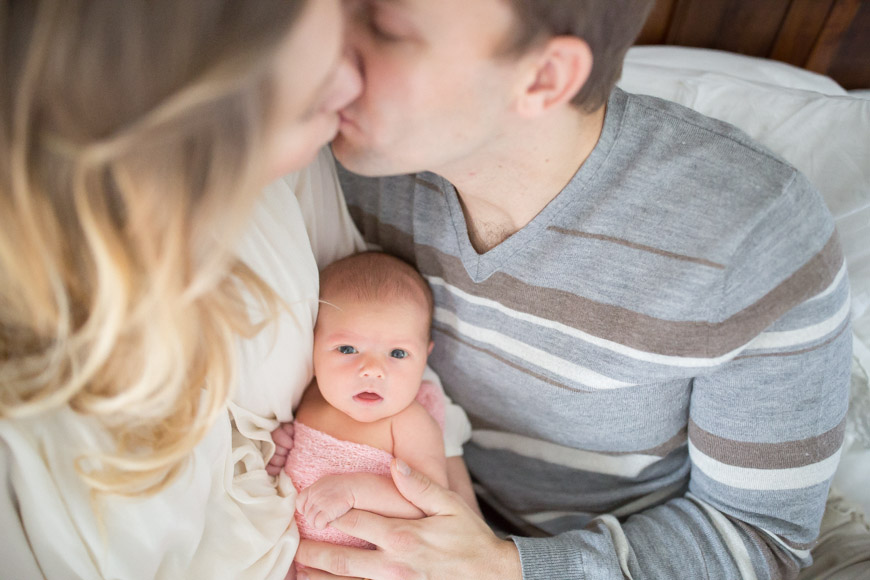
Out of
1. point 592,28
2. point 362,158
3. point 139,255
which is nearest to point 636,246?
point 592,28

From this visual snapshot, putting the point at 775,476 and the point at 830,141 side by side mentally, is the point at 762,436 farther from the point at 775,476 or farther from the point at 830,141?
the point at 830,141

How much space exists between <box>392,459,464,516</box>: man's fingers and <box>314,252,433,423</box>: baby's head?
12cm

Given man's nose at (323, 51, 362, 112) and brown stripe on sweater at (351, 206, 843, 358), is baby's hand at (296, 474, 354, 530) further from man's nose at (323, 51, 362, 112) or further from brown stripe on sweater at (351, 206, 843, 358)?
man's nose at (323, 51, 362, 112)

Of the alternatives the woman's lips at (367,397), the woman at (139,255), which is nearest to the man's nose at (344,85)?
the woman at (139,255)

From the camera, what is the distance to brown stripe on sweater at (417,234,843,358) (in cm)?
85

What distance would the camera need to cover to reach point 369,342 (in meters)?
1.06

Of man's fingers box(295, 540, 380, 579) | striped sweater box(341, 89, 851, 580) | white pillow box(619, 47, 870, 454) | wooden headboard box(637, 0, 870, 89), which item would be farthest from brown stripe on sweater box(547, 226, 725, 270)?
wooden headboard box(637, 0, 870, 89)

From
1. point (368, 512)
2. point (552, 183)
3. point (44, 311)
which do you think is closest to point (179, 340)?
point (44, 311)

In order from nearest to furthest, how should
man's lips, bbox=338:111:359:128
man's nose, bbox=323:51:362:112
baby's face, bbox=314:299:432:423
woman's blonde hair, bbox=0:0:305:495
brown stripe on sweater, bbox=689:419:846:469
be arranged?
woman's blonde hair, bbox=0:0:305:495, man's nose, bbox=323:51:362:112, man's lips, bbox=338:111:359:128, brown stripe on sweater, bbox=689:419:846:469, baby's face, bbox=314:299:432:423

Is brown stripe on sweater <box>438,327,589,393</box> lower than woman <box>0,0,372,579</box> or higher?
lower

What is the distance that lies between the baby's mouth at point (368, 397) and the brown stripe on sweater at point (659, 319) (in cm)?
25

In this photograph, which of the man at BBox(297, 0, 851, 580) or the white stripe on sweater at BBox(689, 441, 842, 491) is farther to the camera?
the white stripe on sweater at BBox(689, 441, 842, 491)

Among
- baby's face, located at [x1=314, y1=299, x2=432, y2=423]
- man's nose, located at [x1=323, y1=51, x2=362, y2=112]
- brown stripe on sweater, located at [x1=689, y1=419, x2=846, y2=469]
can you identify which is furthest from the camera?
baby's face, located at [x1=314, y1=299, x2=432, y2=423]

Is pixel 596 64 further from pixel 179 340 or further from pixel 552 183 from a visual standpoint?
pixel 179 340
